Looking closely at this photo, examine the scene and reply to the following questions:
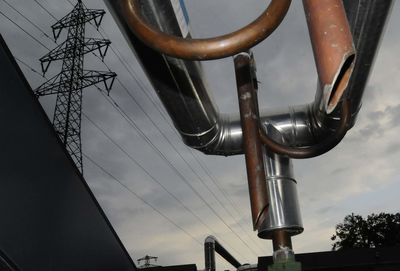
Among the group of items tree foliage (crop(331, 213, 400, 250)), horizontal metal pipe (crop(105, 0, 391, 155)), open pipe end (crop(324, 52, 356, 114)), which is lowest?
open pipe end (crop(324, 52, 356, 114))

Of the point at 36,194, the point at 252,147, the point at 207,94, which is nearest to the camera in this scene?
the point at 252,147

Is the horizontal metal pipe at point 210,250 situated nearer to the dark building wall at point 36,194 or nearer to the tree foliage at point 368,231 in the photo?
the dark building wall at point 36,194

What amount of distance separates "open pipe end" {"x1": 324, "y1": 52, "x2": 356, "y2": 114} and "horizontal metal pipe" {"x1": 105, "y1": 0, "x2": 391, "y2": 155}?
79 centimetres

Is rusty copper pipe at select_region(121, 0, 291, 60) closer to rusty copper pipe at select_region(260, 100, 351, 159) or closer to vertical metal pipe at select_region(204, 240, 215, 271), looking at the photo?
rusty copper pipe at select_region(260, 100, 351, 159)

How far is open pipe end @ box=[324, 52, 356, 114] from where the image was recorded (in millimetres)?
635

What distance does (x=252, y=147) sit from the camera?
108 centimetres

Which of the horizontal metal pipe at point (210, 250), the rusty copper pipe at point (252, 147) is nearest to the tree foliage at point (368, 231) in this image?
the horizontal metal pipe at point (210, 250)

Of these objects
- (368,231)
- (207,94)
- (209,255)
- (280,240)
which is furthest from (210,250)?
(368,231)

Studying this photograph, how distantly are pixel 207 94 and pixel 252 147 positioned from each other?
1.31 metres

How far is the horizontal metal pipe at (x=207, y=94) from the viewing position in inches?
66.8

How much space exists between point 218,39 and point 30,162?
1.62m

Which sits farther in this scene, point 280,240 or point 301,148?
point 280,240

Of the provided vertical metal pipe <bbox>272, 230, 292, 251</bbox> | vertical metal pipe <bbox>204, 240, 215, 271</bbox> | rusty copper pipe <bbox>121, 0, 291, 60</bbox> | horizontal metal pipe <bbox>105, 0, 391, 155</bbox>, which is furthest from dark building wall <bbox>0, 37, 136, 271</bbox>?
vertical metal pipe <bbox>204, 240, 215, 271</bbox>

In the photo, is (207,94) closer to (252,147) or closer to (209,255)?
(252,147)
